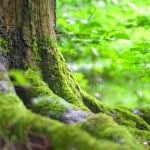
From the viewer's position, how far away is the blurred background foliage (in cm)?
557

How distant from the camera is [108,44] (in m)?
7.13

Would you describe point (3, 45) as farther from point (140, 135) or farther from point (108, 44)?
point (108, 44)

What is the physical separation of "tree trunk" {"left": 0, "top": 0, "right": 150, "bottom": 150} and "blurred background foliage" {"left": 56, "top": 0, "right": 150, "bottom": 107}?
93cm

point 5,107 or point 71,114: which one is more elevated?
point 5,107

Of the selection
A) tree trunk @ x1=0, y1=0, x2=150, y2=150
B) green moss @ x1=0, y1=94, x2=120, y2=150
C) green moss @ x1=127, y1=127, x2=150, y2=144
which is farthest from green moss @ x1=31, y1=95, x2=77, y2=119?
green moss @ x1=127, y1=127, x2=150, y2=144

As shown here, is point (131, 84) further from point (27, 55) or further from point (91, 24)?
Result: point (27, 55)

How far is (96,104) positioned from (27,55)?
1062mm

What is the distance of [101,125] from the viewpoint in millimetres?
2977

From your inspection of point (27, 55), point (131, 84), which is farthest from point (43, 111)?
point (131, 84)

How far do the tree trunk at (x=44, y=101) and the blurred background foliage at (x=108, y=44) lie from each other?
0.93 metres

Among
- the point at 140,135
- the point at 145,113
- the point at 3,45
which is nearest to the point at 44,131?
the point at 3,45

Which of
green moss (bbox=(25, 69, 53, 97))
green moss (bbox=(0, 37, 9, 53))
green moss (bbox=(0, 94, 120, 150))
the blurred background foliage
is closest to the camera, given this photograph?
green moss (bbox=(0, 94, 120, 150))

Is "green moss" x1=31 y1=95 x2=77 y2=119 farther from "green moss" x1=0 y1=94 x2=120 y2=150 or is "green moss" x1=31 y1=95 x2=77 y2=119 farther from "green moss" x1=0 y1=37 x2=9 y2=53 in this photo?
"green moss" x1=0 y1=37 x2=9 y2=53

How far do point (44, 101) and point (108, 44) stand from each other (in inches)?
151
